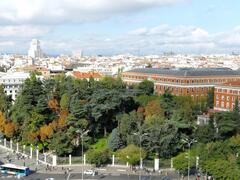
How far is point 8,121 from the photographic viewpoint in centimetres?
5359

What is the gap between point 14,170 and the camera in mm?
40000

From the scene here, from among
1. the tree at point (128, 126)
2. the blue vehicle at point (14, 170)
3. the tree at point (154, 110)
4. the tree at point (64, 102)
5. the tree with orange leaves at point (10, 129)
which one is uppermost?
the tree at point (64, 102)

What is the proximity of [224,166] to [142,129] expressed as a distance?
11918mm

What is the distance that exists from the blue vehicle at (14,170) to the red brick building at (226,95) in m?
32.2

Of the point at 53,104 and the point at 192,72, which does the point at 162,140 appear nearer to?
the point at 53,104

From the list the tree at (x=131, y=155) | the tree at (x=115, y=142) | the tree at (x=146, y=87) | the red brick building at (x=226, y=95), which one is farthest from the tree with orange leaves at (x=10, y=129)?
the red brick building at (x=226, y=95)

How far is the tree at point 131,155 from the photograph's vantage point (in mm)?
40344

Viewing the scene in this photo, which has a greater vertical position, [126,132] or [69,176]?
[126,132]

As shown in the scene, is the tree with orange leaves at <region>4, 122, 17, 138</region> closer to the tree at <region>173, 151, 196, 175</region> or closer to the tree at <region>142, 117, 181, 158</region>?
the tree at <region>142, 117, 181, 158</region>

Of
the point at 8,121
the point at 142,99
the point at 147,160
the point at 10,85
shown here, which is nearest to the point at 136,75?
the point at 10,85

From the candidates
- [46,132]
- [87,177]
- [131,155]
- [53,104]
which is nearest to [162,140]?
→ [131,155]

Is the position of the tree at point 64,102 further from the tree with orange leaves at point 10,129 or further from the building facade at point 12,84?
the building facade at point 12,84

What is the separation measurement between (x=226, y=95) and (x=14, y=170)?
→ 34.4 m

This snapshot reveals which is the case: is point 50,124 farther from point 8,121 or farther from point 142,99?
point 142,99
